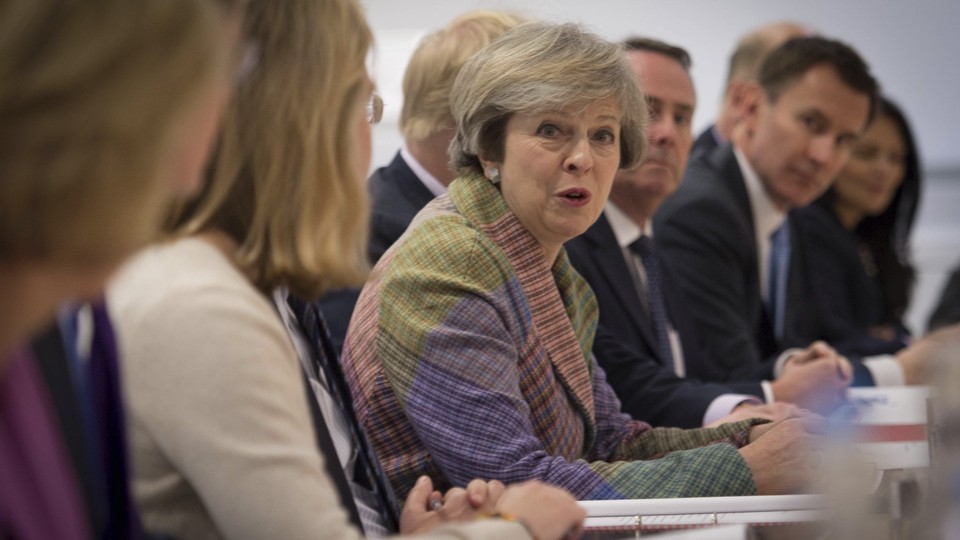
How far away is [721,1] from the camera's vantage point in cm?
662

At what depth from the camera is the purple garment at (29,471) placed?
1020 mm

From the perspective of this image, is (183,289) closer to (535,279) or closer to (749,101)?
(535,279)

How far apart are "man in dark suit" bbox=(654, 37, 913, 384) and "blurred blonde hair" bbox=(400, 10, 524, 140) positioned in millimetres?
1022

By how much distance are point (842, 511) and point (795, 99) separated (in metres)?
2.98

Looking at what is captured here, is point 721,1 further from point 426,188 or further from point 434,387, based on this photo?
point 434,387

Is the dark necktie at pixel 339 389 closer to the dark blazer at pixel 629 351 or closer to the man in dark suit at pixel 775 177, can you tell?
the dark blazer at pixel 629 351

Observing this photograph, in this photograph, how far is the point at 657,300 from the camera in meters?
2.94

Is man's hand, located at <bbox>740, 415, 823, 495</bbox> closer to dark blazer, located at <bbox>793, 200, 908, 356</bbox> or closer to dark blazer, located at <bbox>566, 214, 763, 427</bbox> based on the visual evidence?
dark blazer, located at <bbox>566, 214, 763, 427</bbox>

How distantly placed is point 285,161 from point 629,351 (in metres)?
1.50

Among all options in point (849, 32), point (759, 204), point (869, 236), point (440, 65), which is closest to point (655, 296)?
point (440, 65)

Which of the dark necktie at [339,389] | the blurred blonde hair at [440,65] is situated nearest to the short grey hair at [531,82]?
the blurred blonde hair at [440,65]

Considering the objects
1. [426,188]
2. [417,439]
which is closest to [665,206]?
[426,188]

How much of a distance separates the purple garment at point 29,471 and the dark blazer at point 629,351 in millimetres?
1684

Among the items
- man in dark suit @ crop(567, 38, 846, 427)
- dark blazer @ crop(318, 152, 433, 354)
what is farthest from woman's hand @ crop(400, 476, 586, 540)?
man in dark suit @ crop(567, 38, 846, 427)
